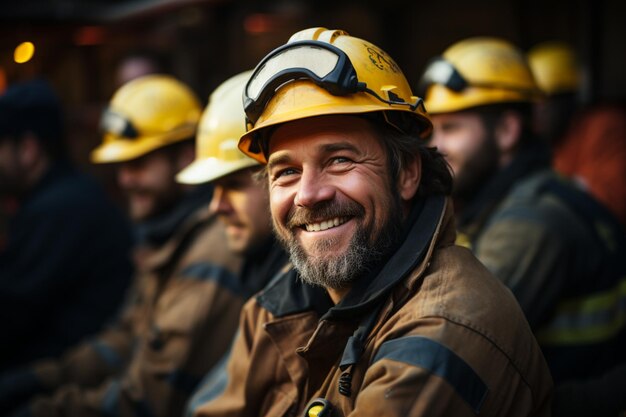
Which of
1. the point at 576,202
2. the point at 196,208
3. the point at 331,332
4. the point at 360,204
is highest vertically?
the point at 360,204

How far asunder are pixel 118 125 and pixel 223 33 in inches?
100

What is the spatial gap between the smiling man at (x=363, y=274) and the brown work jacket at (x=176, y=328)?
3.05 feet

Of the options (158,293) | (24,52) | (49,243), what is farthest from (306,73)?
(24,52)

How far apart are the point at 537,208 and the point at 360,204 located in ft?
4.84

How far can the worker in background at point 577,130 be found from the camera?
5117mm

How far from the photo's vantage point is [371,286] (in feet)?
7.43

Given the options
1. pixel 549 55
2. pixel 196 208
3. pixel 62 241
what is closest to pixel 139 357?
pixel 196 208

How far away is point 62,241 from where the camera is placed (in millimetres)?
4914

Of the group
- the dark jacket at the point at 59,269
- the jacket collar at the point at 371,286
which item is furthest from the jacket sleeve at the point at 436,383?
A: the dark jacket at the point at 59,269

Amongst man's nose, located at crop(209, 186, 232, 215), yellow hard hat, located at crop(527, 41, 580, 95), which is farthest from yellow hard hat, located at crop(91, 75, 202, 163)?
yellow hard hat, located at crop(527, 41, 580, 95)

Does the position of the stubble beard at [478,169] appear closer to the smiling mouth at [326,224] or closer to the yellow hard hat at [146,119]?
the yellow hard hat at [146,119]

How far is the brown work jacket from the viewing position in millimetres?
3652

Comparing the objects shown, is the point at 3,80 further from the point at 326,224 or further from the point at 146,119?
the point at 326,224

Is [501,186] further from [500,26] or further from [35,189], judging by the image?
[35,189]
